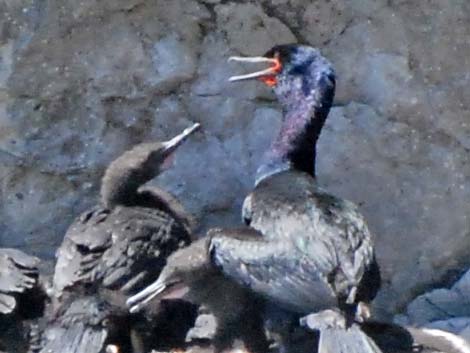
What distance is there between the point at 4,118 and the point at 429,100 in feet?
3.63

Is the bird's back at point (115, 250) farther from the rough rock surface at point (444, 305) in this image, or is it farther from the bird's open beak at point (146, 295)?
the rough rock surface at point (444, 305)

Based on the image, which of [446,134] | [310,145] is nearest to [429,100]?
Answer: [446,134]

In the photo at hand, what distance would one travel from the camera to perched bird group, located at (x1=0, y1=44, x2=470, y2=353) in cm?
553

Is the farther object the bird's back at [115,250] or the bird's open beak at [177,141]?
the bird's open beak at [177,141]

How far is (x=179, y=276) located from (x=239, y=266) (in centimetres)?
20

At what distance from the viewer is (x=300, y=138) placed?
6.07 meters

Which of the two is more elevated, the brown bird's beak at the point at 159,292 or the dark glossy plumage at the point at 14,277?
the brown bird's beak at the point at 159,292

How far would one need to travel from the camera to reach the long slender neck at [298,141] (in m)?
6.07

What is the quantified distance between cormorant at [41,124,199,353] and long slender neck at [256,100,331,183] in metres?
0.29

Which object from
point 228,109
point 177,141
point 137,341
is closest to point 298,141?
point 177,141

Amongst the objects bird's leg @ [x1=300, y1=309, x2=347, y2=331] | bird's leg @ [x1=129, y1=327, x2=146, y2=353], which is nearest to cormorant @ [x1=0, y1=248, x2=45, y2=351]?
bird's leg @ [x1=129, y1=327, x2=146, y2=353]

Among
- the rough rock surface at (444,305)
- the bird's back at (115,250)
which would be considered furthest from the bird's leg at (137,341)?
the rough rock surface at (444,305)

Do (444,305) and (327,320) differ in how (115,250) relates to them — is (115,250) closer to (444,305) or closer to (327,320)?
(327,320)

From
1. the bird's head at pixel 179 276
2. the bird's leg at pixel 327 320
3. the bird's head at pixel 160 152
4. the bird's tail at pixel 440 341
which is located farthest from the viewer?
the bird's head at pixel 160 152
